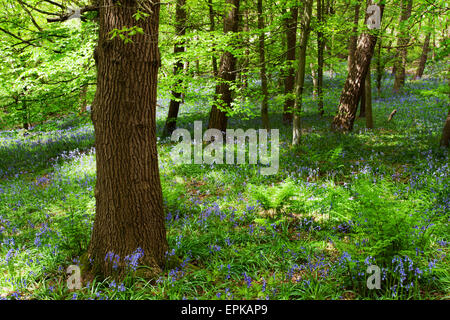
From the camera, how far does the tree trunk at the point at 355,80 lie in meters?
9.65

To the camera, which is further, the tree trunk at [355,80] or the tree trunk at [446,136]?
the tree trunk at [355,80]

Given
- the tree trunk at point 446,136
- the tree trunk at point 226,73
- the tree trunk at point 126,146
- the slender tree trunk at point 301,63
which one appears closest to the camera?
the tree trunk at point 126,146

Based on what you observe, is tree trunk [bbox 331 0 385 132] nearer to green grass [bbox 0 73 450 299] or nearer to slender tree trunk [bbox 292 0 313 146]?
green grass [bbox 0 73 450 299]

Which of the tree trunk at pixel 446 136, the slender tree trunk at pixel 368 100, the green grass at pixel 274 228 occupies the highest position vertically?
the slender tree trunk at pixel 368 100

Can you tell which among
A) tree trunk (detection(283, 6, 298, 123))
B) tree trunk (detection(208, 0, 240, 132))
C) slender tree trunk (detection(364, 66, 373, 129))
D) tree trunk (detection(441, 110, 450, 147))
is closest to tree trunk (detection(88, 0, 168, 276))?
tree trunk (detection(208, 0, 240, 132))

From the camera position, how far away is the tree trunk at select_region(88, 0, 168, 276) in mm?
3217

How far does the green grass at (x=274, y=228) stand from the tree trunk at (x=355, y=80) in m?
1.69

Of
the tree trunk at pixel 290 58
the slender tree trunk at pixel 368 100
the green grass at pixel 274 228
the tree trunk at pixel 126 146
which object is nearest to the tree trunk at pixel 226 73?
the green grass at pixel 274 228

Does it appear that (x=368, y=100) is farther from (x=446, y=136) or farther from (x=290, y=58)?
(x=290, y=58)

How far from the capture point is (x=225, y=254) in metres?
4.02

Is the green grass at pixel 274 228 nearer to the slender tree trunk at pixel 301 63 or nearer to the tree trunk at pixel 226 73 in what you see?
the slender tree trunk at pixel 301 63

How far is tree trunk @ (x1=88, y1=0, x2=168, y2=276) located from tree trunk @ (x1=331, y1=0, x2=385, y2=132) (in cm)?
861

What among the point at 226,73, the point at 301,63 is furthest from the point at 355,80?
the point at 226,73
